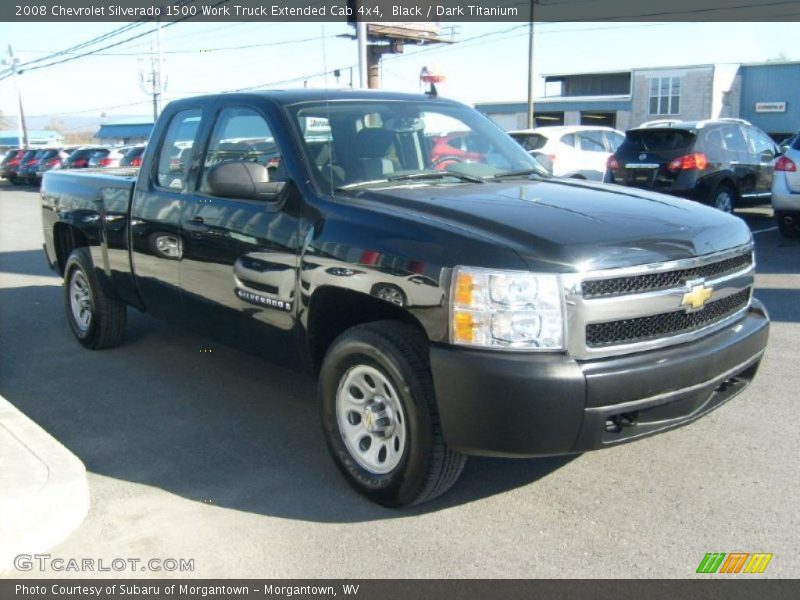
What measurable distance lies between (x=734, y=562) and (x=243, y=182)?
2851 mm

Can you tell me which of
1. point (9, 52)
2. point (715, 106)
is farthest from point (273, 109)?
point (9, 52)

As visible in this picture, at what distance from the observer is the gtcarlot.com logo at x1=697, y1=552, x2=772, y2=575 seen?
124 inches

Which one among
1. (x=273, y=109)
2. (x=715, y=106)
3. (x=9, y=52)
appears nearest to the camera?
(x=273, y=109)

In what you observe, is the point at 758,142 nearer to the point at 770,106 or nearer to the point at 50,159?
the point at 50,159

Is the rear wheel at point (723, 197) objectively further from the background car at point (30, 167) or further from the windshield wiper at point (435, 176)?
the background car at point (30, 167)

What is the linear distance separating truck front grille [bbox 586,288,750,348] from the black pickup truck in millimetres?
11

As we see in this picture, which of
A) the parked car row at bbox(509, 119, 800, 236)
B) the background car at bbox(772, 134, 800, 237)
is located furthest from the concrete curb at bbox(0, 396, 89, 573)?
the parked car row at bbox(509, 119, 800, 236)

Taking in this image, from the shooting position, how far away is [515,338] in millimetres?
3195

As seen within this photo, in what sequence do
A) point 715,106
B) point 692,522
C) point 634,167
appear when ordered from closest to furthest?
point 692,522 → point 634,167 → point 715,106

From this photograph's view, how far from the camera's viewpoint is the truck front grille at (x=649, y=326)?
3.26 m

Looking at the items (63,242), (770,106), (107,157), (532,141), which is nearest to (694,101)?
(770,106)

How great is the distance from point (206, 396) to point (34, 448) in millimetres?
1400

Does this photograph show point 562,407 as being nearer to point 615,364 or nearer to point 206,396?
point 615,364

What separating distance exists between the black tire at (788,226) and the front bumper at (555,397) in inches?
344
